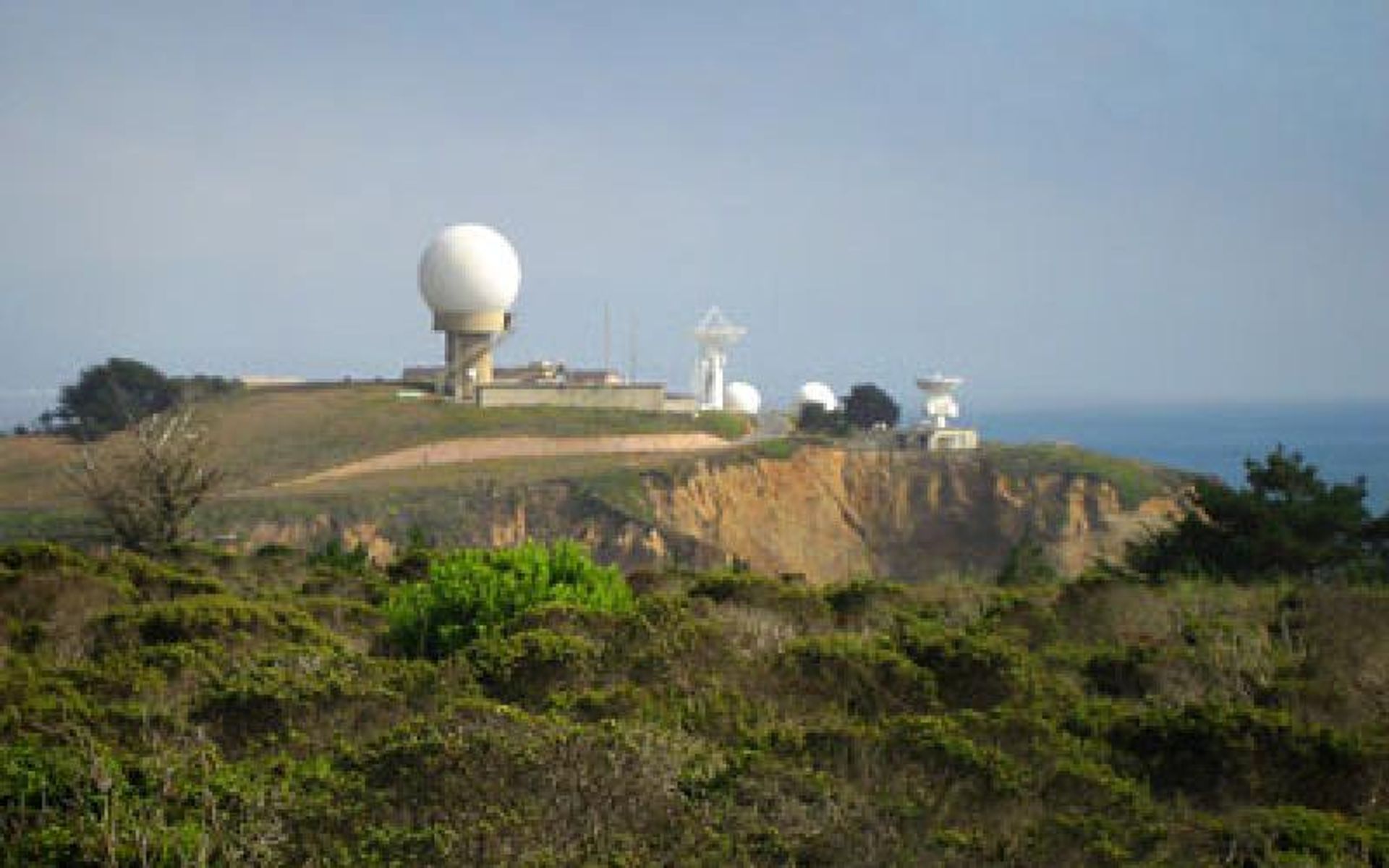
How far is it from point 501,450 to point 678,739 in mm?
42512

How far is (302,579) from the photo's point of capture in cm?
2608

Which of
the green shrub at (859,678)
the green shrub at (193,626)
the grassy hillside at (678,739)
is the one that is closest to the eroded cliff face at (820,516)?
the green shrub at (193,626)

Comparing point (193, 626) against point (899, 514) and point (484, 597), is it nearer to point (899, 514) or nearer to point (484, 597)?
point (484, 597)

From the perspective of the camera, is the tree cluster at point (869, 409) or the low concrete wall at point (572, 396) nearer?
the low concrete wall at point (572, 396)

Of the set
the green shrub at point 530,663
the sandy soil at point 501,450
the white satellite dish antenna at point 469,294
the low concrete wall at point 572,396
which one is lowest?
the green shrub at point 530,663

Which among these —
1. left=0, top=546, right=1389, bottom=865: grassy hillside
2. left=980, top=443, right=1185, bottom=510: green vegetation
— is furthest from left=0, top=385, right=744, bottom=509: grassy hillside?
left=0, top=546, right=1389, bottom=865: grassy hillside

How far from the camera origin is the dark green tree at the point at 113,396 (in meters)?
71.3

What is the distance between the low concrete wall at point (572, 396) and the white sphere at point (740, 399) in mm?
17193

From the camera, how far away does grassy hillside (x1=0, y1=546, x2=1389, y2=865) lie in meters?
8.43

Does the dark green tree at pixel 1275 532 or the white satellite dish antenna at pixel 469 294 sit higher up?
the white satellite dish antenna at pixel 469 294

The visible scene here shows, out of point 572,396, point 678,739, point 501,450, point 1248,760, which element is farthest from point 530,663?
point 572,396

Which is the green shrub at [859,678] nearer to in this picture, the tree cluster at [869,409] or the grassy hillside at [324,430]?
the grassy hillside at [324,430]

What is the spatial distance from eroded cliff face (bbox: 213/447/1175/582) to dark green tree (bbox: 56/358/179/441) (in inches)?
1291

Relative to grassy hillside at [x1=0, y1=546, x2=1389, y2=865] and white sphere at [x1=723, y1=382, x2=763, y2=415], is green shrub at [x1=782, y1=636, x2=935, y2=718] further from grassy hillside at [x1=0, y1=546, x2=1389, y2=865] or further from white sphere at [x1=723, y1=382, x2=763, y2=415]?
white sphere at [x1=723, y1=382, x2=763, y2=415]
